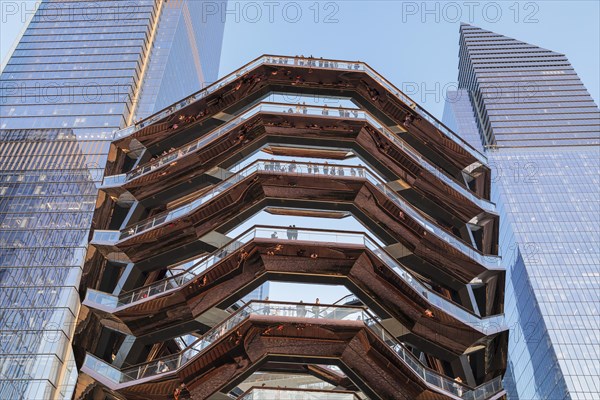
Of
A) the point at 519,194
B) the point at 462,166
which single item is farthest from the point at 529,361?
the point at 462,166

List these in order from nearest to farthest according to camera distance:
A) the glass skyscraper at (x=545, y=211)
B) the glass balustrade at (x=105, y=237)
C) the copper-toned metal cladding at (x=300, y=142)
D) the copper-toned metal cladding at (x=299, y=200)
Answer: the copper-toned metal cladding at (x=299, y=200) < the glass balustrade at (x=105, y=237) < the copper-toned metal cladding at (x=300, y=142) < the glass skyscraper at (x=545, y=211)

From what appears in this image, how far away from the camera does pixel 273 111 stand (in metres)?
27.0

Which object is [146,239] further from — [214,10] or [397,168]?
[214,10]

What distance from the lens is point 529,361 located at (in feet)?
305

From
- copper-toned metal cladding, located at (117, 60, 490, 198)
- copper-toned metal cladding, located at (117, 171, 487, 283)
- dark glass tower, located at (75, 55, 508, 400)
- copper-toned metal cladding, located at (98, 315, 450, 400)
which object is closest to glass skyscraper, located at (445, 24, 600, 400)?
copper-toned metal cladding, located at (117, 60, 490, 198)

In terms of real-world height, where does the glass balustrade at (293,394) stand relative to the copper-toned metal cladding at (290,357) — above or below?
below

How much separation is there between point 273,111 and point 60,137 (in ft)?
217

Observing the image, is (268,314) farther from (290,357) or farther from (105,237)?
(105,237)

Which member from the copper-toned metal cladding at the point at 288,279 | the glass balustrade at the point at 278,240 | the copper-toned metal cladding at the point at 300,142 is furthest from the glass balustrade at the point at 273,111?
the copper-toned metal cladding at the point at 288,279

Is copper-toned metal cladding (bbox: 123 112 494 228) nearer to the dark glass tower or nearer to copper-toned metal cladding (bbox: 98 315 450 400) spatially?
the dark glass tower

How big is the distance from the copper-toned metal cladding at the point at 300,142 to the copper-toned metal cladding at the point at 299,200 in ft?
10.3

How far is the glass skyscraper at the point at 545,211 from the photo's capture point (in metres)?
85.2

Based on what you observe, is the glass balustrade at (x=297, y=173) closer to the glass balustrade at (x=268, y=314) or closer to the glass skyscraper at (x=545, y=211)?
the glass balustrade at (x=268, y=314)

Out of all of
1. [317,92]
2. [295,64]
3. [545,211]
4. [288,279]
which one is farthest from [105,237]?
[545,211]
